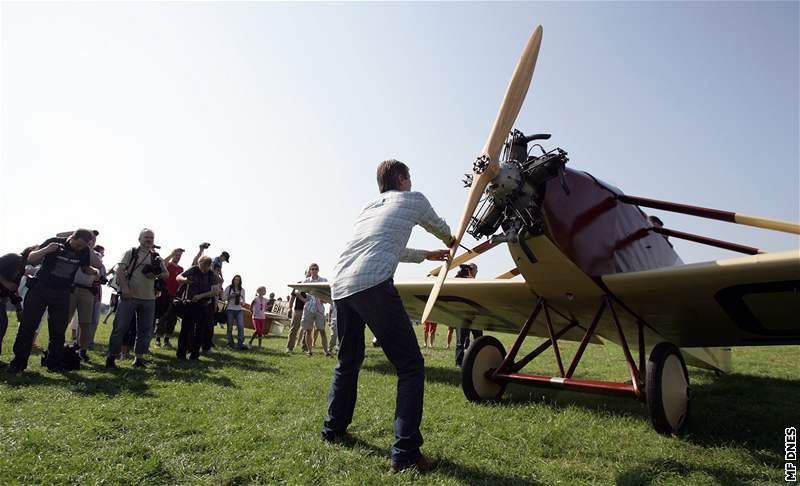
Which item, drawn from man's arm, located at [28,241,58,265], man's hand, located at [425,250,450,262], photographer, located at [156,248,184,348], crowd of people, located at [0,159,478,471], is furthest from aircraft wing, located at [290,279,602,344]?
man's arm, located at [28,241,58,265]

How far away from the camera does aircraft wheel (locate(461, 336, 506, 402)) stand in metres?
4.82

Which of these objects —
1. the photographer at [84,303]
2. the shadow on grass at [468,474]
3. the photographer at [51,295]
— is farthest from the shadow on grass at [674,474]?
the photographer at [84,303]

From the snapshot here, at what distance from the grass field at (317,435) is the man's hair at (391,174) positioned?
70.8 inches

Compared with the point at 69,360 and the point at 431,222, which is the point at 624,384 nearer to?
the point at 431,222

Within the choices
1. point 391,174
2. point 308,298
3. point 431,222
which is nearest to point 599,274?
point 431,222

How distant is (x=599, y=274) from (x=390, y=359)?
246cm

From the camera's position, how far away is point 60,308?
5645 millimetres

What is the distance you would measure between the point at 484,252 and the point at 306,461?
8.34ft

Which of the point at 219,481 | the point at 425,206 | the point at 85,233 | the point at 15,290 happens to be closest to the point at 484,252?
the point at 425,206

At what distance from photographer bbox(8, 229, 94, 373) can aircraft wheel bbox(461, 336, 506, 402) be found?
15.9 feet

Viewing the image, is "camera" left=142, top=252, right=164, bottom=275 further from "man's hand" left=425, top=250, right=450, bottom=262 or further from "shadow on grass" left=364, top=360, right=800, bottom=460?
"man's hand" left=425, top=250, right=450, bottom=262

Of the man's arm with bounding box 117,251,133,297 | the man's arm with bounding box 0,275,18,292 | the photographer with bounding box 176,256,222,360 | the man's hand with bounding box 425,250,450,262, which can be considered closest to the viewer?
the man's hand with bounding box 425,250,450,262

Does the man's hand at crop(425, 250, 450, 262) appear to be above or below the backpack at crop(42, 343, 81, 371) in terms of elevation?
above

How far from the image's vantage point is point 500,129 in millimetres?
3846
